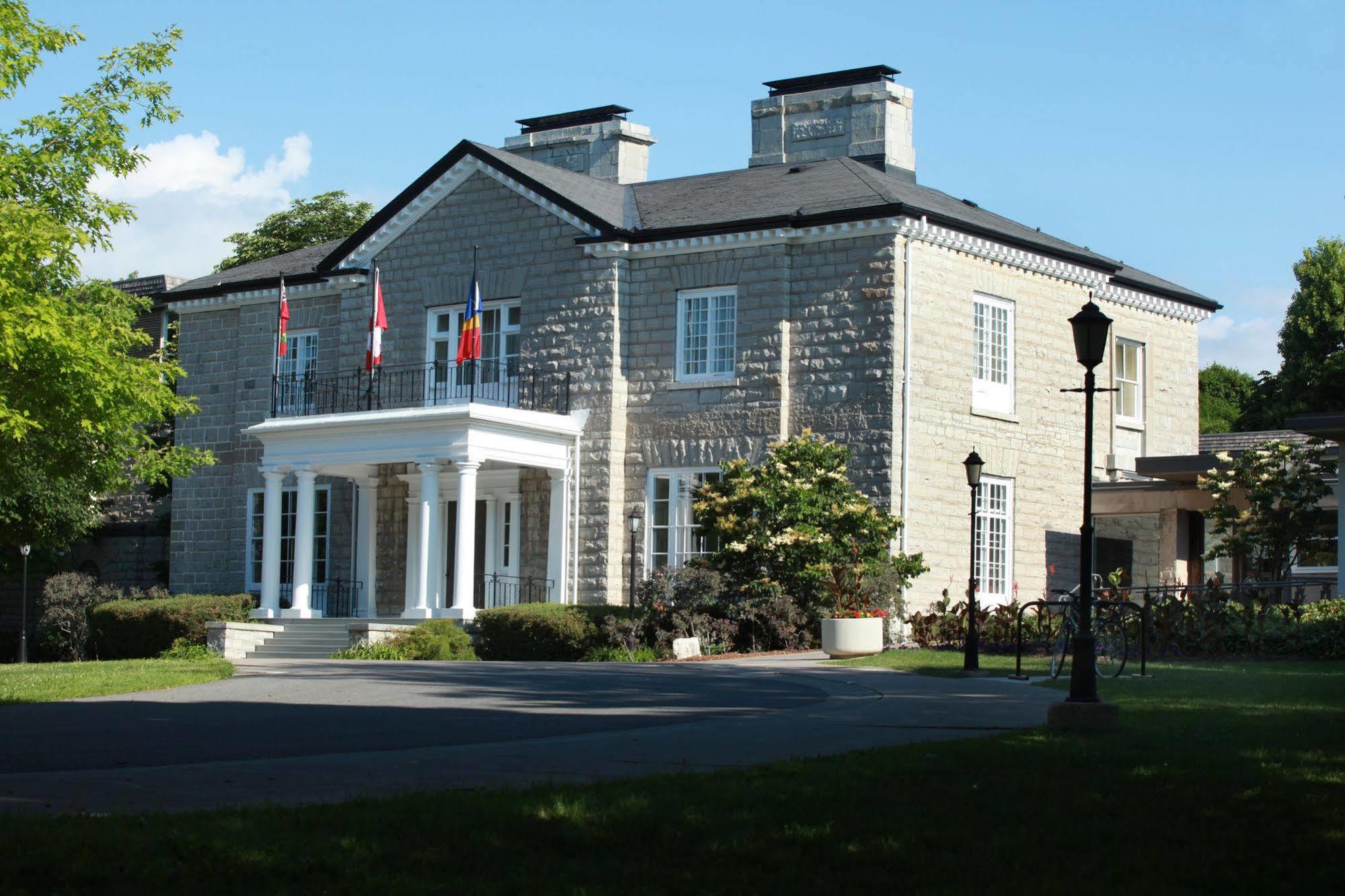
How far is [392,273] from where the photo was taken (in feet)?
101

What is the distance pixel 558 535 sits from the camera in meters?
27.8

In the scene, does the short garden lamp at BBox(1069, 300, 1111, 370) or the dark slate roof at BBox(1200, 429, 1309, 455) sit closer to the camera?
the short garden lamp at BBox(1069, 300, 1111, 370)

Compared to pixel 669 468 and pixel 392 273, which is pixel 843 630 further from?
pixel 392 273

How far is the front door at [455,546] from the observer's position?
2978 centimetres

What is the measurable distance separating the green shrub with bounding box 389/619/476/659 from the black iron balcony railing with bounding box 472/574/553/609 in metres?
2.24

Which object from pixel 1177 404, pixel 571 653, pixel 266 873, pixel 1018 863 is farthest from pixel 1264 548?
pixel 266 873

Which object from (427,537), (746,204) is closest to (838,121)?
(746,204)

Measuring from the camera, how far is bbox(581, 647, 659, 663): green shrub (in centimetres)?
2352

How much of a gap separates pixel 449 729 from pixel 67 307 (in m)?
11.8

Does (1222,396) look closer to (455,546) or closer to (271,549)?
(455,546)

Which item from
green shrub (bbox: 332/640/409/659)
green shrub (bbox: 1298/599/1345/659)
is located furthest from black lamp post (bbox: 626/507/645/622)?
green shrub (bbox: 1298/599/1345/659)

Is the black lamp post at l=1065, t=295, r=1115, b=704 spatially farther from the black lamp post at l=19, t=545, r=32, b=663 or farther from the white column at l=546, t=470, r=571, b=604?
the black lamp post at l=19, t=545, r=32, b=663

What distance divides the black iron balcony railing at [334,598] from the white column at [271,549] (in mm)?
618

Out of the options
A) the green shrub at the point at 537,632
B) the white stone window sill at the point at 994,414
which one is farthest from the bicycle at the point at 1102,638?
the green shrub at the point at 537,632
